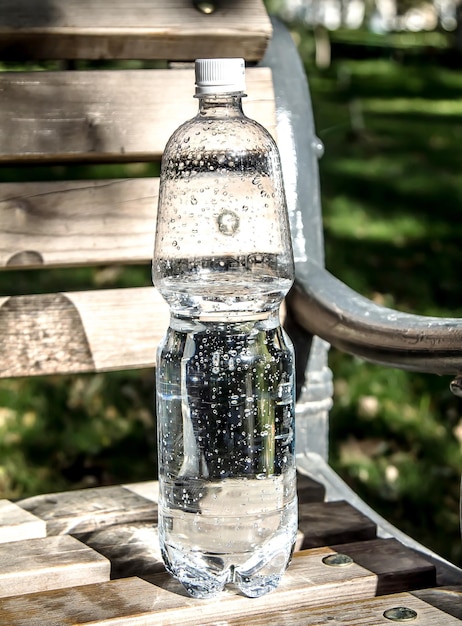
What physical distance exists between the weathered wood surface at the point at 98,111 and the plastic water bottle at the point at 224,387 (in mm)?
239

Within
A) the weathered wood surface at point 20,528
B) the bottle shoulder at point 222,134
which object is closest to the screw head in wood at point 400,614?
the weathered wood surface at point 20,528

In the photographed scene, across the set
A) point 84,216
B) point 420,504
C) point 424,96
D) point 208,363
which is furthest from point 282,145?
point 424,96

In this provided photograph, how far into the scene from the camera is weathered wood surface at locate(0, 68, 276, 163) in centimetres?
224

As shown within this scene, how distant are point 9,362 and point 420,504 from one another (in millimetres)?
1895

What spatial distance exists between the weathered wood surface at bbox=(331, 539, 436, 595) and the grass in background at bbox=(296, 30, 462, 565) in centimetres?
155

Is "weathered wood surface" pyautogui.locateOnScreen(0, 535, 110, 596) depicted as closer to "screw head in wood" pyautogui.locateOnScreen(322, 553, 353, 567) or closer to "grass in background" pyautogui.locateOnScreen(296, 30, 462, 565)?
"screw head in wood" pyautogui.locateOnScreen(322, 553, 353, 567)

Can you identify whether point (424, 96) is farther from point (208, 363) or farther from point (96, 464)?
point (208, 363)

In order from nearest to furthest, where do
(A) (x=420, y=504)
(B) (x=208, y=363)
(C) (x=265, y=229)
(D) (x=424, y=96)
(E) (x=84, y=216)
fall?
(B) (x=208, y=363) < (C) (x=265, y=229) < (E) (x=84, y=216) < (A) (x=420, y=504) < (D) (x=424, y=96)

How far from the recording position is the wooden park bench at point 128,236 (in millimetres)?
2031

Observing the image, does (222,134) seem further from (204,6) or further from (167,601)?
(167,601)

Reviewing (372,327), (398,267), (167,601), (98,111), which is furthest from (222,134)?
(398,267)

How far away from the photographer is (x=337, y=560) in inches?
75.3

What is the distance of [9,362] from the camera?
2283 mm

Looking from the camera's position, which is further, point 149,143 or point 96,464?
point 96,464
